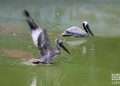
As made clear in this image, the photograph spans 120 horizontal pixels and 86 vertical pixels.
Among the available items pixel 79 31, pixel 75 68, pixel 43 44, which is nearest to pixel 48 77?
pixel 75 68

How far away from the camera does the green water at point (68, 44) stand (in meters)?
2.89

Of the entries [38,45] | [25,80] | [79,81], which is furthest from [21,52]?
[79,81]

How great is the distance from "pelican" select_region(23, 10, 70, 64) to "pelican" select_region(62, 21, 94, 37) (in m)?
0.11

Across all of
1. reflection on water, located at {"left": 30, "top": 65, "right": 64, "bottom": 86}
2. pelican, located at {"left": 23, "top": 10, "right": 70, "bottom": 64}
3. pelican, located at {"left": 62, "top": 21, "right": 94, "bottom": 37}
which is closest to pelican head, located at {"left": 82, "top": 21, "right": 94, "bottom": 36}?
pelican, located at {"left": 62, "top": 21, "right": 94, "bottom": 37}

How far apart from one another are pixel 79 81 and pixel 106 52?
44cm

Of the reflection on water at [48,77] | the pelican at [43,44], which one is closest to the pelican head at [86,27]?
the pelican at [43,44]

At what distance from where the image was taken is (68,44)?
317 cm

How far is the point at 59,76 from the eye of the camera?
9.49ft

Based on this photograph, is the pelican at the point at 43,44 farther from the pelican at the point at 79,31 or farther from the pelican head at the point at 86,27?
the pelican head at the point at 86,27

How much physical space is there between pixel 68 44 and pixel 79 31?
0.53 ft

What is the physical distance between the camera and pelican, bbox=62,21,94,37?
3217 mm

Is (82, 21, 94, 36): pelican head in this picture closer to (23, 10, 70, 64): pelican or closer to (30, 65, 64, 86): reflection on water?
(23, 10, 70, 64): pelican

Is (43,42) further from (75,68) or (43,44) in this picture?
(75,68)

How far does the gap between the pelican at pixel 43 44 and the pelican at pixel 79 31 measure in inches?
4.2
